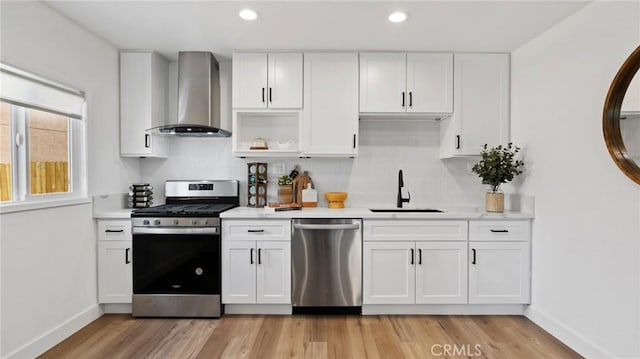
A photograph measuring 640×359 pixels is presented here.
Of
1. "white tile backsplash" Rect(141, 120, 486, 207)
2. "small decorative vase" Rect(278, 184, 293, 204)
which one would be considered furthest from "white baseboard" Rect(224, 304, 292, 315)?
"white tile backsplash" Rect(141, 120, 486, 207)

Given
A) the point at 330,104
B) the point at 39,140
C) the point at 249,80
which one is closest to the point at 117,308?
Result: the point at 39,140

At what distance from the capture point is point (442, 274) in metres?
2.82

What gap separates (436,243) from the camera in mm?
2814

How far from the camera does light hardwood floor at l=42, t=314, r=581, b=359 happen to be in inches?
88.9

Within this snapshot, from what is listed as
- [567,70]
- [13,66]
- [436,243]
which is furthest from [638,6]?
[13,66]

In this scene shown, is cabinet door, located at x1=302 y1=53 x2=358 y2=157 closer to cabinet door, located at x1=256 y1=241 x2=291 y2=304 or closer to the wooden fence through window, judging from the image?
cabinet door, located at x1=256 y1=241 x2=291 y2=304

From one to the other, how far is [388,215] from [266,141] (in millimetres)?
1432

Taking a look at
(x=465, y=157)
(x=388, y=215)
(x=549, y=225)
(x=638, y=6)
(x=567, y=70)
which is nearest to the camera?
(x=638, y=6)

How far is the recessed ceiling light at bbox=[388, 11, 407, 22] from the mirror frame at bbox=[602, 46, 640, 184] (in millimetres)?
1362

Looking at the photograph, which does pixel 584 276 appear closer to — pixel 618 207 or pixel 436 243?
pixel 618 207

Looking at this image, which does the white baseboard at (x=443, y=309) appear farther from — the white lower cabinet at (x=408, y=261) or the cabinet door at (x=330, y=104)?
the cabinet door at (x=330, y=104)

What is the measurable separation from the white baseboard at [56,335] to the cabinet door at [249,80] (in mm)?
2152

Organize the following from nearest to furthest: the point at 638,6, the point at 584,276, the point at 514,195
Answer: the point at 638,6, the point at 584,276, the point at 514,195

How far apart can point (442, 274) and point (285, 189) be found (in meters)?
1.66
